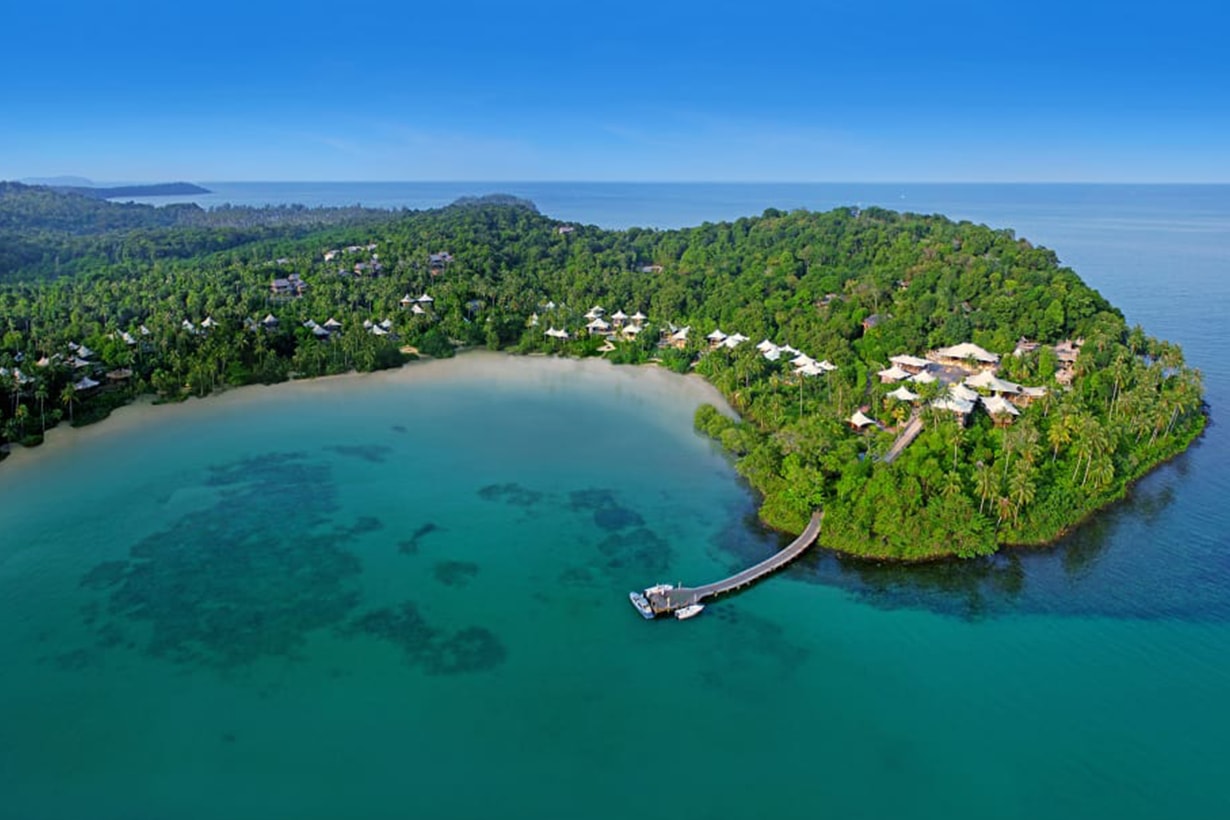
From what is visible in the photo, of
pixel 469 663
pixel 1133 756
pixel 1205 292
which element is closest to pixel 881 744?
pixel 1133 756

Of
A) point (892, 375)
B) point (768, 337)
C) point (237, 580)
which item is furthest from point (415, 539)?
point (768, 337)

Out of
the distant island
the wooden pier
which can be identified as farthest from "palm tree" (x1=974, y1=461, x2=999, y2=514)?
the wooden pier

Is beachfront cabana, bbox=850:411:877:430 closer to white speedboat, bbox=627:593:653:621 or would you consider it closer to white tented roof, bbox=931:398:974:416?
white tented roof, bbox=931:398:974:416

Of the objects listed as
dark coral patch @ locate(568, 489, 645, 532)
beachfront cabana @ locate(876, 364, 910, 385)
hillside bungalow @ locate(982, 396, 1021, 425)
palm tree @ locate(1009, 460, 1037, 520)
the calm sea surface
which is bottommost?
the calm sea surface

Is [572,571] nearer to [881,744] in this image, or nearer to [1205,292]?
[881,744]

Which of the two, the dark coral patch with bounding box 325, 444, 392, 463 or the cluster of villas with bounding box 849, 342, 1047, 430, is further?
the cluster of villas with bounding box 849, 342, 1047, 430

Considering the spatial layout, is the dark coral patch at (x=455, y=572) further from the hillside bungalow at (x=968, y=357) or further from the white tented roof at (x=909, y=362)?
the hillside bungalow at (x=968, y=357)

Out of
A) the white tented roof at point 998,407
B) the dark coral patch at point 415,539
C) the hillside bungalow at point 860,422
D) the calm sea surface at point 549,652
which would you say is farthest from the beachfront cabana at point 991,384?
the dark coral patch at point 415,539

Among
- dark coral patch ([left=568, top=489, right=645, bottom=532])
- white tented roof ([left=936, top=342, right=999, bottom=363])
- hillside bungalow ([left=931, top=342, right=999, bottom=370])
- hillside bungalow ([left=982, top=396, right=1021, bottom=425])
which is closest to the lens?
dark coral patch ([left=568, top=489, right=645, bottom=532])
